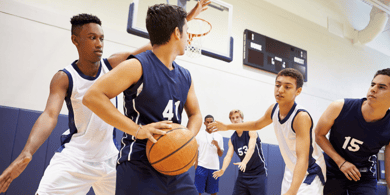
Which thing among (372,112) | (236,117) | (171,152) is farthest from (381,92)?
(236,117)

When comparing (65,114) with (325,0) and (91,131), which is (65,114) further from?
(325,0)

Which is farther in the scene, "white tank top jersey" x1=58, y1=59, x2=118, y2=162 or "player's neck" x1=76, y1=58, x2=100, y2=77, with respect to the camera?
"player's neck" x1=76, y1=58, x2=100, y2=77

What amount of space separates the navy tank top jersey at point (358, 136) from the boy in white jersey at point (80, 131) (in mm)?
1798

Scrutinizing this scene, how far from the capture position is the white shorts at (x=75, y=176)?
208cm

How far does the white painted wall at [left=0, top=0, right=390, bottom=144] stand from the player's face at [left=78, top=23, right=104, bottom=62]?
3.46 metres

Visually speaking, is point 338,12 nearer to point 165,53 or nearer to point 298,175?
point 298,175

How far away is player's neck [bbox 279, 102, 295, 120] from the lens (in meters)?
3.00

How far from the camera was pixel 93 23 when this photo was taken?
270 centimetres

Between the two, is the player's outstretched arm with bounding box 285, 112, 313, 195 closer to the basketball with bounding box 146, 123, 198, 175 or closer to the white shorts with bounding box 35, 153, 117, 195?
the basketball with bounding box 146, 123, 198, 175

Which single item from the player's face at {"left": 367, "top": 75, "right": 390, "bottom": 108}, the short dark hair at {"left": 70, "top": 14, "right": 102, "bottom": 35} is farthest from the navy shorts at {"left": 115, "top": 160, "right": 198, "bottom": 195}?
the player's face at {"left": 367, "top": 75, "right": 390, "bottom": 108}

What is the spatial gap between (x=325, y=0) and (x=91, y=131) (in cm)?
1040

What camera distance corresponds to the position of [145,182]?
4.97 ft

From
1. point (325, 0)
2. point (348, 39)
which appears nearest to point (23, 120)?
point (325, 0)

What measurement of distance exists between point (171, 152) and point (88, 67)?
1452mm
